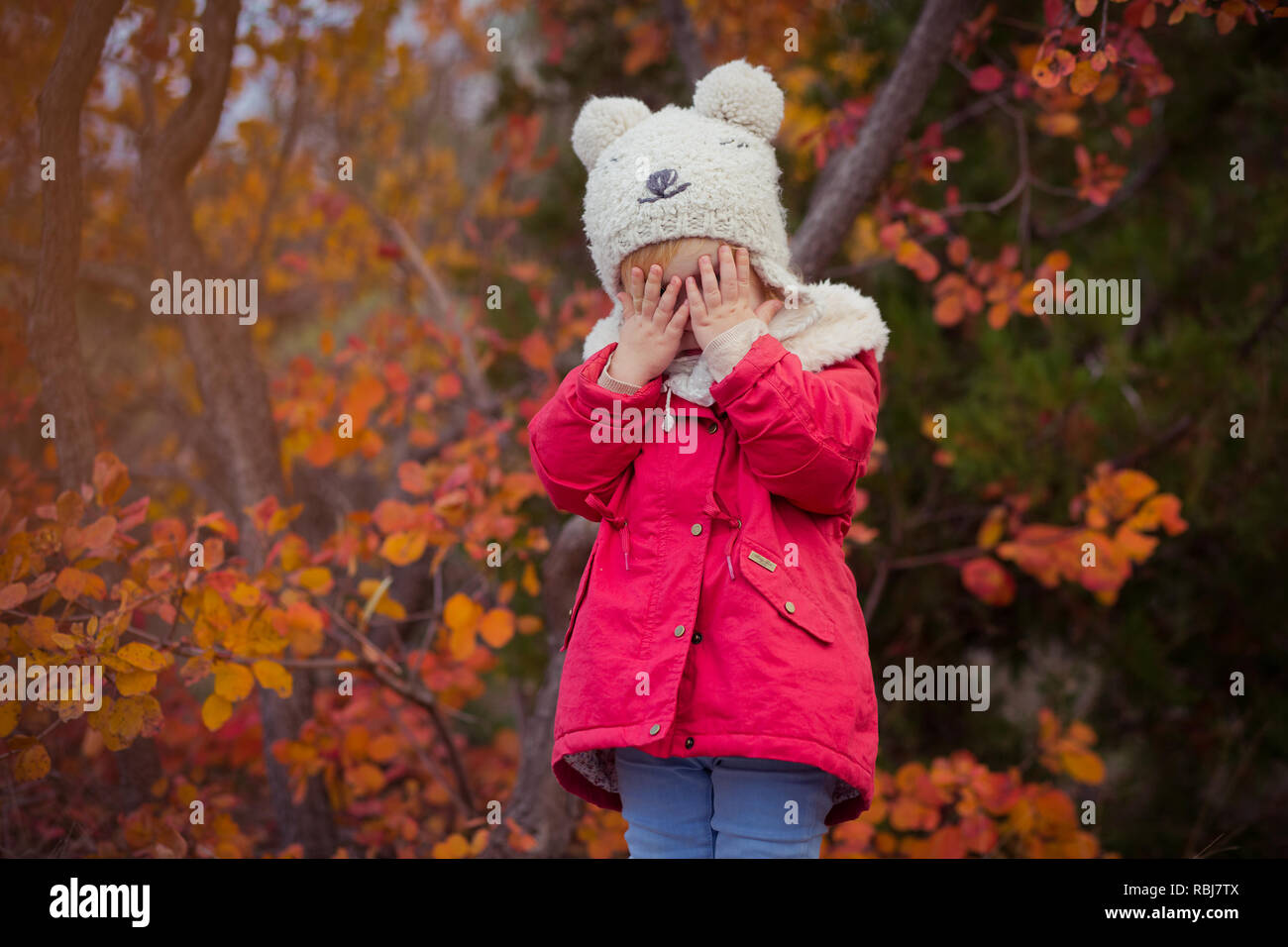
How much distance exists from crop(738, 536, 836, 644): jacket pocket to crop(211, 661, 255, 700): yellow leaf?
1200mm

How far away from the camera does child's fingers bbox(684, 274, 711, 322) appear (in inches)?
63.4

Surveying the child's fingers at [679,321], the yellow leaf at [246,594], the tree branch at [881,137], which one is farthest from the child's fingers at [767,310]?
the yellow leaf at [246,594]

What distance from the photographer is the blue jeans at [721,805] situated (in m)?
1.56

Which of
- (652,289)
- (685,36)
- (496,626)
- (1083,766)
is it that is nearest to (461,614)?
(496,626)

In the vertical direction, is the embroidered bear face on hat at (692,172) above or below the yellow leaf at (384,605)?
above

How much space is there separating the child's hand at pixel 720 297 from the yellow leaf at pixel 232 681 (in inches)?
50.0

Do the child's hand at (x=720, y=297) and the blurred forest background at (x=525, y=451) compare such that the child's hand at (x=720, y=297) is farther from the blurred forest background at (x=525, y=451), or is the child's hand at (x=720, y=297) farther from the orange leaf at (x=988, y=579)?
the orange leaf at (x=988, y=579)

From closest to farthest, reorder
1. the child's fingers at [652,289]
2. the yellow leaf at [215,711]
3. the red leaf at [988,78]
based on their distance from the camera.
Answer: the child's fingers at [652,289]
the yellow leaf at [215,711]
the red leaf at [988,78]

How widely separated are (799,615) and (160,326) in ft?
12.2

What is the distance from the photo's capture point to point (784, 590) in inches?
62.2

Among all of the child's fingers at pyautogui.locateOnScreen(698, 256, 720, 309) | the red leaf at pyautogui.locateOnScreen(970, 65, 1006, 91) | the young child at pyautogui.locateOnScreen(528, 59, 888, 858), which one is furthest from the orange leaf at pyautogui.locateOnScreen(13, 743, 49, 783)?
the red leaf at pyautogui.locateOnScreen(970, 65, 1006, 91)

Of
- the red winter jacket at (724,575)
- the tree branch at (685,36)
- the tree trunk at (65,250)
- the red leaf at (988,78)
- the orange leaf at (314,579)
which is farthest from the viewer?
the tree branch at (685,36)

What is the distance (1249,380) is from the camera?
9.30 ft
